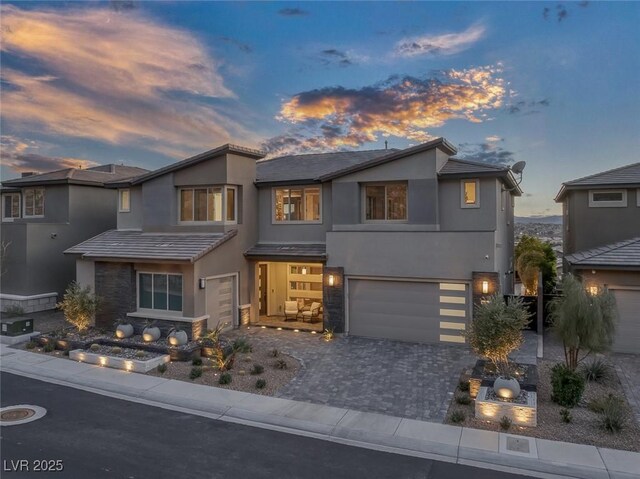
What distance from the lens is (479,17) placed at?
654 inches

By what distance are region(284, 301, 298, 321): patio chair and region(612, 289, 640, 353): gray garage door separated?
11.4 m

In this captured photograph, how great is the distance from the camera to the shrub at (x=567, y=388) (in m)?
9.23

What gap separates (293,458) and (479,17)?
→ 55.6 ft

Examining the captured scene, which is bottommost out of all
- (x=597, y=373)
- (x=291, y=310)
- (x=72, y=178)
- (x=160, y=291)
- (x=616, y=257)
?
(x=597, y=373)

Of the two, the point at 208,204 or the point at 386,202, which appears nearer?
the point at 386,202

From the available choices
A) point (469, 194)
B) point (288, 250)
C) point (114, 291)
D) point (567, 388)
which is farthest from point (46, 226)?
point (567, 388)

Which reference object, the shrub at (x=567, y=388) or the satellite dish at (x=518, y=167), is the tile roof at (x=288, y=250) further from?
the satellite dish at (x=518, y=167)

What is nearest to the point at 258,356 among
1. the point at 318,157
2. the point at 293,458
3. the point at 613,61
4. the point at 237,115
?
the point at 293,458

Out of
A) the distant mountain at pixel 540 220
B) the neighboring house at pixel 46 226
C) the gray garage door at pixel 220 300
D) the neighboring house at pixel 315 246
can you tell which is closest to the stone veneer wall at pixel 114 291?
the neighboring house at pixel 315 246

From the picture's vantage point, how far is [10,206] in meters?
24.5

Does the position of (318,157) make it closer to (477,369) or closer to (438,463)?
(477,369)

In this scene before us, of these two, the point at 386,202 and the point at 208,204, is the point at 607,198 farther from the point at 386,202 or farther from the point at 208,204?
the point at 208,204

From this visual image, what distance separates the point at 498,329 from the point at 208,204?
39.8ft

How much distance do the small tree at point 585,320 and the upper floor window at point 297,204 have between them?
9.83m
